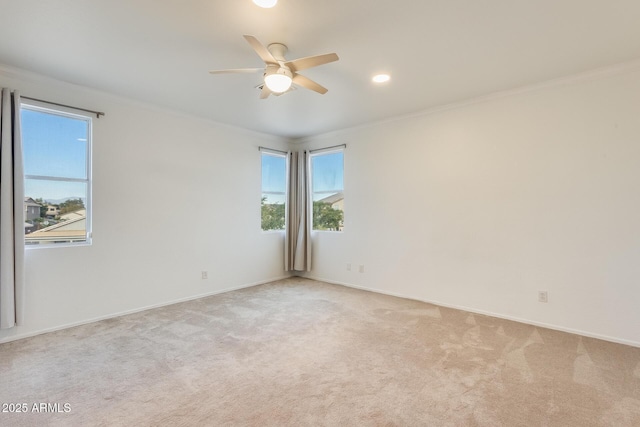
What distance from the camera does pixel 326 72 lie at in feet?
9.67

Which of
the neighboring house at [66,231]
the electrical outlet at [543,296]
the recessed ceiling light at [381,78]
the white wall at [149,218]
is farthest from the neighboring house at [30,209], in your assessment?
the electrical outlet at [543,296]

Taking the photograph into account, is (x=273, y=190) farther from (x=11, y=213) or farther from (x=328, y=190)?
(x=11, y=213)

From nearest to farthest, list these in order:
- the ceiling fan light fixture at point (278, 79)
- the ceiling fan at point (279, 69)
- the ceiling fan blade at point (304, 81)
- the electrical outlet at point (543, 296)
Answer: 1. the ceiling fan at point (279, 69)
2. the ceiling fan light fixture at point (278, 79)
3. the ceiling fan blade at point (304, 81)
4. the electrical outlet at point (543, 296)

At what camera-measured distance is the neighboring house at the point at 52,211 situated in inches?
126

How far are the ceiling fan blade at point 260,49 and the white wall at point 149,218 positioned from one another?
2374 mm

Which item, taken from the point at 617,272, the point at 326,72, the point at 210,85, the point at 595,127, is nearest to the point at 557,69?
the point at 595,127

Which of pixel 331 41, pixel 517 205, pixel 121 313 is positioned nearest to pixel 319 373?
pixel 331 41

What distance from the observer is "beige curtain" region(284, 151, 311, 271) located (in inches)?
216

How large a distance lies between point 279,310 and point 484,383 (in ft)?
7.70

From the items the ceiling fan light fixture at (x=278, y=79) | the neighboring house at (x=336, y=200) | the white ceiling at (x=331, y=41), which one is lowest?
the neighboring house at (x=336, y=200)

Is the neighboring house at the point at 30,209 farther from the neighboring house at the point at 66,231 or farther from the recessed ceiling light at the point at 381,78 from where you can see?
the recessed ceiling light at the point at 381,78

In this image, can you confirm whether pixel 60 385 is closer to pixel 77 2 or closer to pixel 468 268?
pixel 77 2

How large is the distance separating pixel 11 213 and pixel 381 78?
3.74 metres

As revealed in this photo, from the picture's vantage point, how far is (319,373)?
2344 mm
